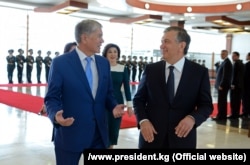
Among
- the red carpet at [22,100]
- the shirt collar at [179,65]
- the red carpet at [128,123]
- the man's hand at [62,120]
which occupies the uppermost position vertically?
the shirt collar at [179,65]

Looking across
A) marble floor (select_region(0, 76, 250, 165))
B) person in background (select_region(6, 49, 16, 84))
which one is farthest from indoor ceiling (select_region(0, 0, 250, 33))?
marble floor (select_region(0, 76, 250, 165))

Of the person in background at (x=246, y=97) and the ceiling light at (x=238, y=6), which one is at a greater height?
the ceiling light at (x=238, y=6)

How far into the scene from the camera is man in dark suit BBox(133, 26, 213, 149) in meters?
2.09

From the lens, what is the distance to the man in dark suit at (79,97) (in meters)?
2.12

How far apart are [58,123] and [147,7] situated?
11.5m

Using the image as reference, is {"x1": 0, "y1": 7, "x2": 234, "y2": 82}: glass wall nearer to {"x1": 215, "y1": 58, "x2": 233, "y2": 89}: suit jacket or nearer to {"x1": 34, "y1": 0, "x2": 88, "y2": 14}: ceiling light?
{"x1": 34, "y1": 0, "x2": 88, "y2": 14}: ceiling light

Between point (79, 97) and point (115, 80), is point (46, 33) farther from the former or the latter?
point (79, 97)

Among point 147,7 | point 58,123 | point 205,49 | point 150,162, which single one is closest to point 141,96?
point 58,123

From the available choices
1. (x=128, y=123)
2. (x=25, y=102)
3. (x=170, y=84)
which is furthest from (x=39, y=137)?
(x=25, y=102)

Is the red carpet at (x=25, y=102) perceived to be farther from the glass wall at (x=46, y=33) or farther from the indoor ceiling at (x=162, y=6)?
the indoor ceiling at (x=162, y=6)

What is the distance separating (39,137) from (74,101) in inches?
132

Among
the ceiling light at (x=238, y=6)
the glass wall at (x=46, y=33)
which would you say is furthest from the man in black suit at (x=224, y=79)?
the glass wall at (x=46, y=33)

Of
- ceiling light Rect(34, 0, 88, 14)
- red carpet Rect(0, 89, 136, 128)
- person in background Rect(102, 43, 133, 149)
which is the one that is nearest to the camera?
person in background Rect(102, 43, 133, 149)

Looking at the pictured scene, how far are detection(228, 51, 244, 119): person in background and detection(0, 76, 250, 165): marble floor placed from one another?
41 centimetres
